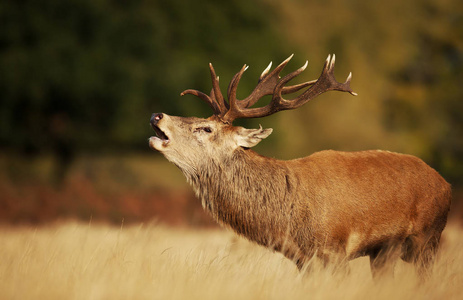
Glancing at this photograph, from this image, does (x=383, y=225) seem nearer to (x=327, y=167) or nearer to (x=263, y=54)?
(x=327, y=167)

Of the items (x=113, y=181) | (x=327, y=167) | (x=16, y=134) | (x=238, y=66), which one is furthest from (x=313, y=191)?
(x=113, y=181)

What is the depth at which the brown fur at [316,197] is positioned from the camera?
15.3 feet

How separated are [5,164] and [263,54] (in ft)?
34.3

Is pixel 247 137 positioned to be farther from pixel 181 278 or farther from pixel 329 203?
pixel 181 278

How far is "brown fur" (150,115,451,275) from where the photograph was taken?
15.3ft

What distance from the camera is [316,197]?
473cm

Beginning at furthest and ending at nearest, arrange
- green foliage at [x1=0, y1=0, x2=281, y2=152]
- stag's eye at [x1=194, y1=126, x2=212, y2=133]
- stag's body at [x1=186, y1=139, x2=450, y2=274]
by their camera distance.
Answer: green foliage at [x1=0, y1=0, x2=281, y2=152] → stag's eye at [x1=194, y1=126, x2=212, y2=133] → stag's body at [x1=186, y1=139, x2=450, y2=274]

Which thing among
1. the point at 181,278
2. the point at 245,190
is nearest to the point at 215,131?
the point at 245,190

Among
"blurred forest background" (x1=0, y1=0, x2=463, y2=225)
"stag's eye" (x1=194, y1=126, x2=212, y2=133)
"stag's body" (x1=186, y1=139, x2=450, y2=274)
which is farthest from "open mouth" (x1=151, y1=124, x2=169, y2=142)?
"blurred forest background" (x1=0, y1=0, x2=463, y2=225)

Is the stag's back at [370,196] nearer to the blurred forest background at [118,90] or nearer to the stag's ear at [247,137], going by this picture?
the stag's ear at [247,137]

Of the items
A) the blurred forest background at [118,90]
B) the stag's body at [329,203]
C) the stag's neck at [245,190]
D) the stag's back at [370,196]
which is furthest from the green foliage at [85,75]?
the stag's back at [370,196]

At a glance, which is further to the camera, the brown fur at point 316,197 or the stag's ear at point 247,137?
the stag's ear at point 247,137

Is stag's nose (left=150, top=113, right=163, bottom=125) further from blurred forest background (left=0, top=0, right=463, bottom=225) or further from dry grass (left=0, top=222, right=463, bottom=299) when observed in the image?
blurred forest background (left=0, top=0, right=463, bottom=225)

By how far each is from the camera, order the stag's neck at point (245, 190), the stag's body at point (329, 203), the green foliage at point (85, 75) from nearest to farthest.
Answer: the stag's body at point (329, 203) → the stag's neck at point (245, 190) → the green foliage at point (85, 75)
